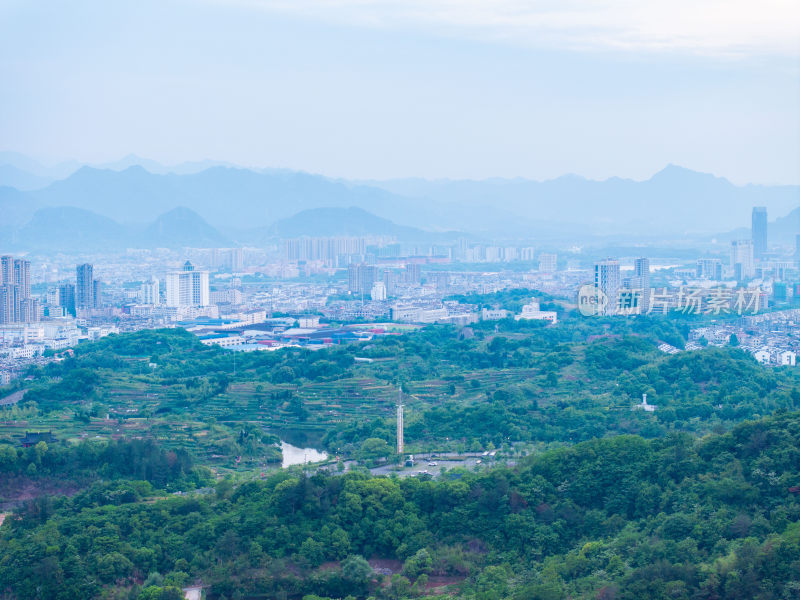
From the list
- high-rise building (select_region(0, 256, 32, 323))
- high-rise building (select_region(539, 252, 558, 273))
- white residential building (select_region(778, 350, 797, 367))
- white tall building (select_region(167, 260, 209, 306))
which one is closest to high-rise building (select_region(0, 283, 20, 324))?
high-rise building (select_region(0, 256, 32, 323))

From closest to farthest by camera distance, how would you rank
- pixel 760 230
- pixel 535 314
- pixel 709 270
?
1. pixel 535 314
2. pixel 709 270
3. pixel 760 230

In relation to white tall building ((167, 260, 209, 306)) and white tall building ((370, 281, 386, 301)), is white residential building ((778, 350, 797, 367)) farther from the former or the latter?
white tall building ((167, 260, 209, 306))

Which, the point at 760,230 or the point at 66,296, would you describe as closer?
the point at 66,296

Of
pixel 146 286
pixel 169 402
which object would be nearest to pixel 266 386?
pixel 169 402


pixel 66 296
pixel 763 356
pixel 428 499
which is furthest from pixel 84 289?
pixel 428 499

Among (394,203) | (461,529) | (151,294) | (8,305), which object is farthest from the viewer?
(394,203)

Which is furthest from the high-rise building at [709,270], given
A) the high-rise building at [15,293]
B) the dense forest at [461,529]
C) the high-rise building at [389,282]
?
the dense forest at [461,529]

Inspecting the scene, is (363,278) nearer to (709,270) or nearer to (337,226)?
(709,270)
